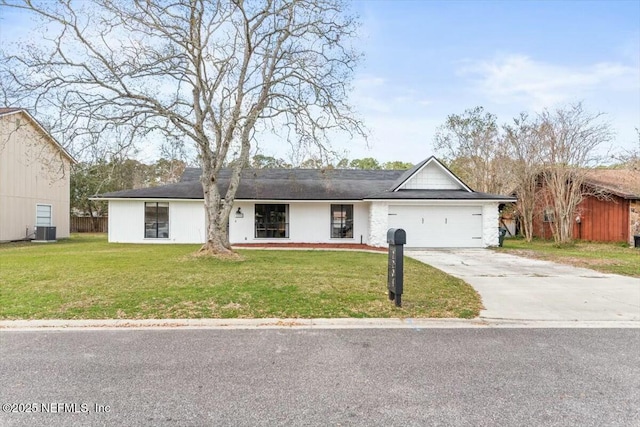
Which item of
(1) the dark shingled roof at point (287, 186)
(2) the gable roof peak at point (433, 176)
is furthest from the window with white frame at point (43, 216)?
(2) the gable roof peak at point (433, 176)

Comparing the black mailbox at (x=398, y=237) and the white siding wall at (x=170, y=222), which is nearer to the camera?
the black mailbox at (x=398, y=237)

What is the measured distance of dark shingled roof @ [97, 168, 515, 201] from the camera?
57.5ft

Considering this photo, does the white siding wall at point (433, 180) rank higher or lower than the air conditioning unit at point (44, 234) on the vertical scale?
higher

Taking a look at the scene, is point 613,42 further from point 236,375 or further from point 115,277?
point 115,277

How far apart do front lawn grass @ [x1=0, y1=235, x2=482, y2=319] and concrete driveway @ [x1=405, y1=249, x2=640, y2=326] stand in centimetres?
50

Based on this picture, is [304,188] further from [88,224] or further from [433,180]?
[88,224]

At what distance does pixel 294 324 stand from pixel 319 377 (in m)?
1.72

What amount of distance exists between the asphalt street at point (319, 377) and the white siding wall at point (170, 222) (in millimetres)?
13613

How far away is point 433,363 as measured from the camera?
3.82 meters

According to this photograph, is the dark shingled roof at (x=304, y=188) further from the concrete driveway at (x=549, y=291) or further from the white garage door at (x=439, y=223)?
the concrete driveway at (x=549, y=291)

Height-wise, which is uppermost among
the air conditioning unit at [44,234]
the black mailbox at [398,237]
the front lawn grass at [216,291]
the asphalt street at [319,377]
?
the black mailbox at [398,237]

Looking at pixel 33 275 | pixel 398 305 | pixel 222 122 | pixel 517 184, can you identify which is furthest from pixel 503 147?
pixel 33 275

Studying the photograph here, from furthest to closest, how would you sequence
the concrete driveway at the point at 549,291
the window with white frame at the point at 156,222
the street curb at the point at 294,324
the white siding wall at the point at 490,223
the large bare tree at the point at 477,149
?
the large bare tree at the point at 477,149
the window with white frame at the point at 156,222
the white siding wall at the point at 490,223
the concrete driveway at the point at 549,291
the street curb at the point at 294,324

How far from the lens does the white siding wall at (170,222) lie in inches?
702
